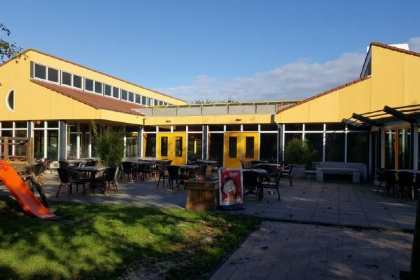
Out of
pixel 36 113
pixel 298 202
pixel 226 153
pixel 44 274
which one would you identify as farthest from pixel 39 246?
pixel 36 113

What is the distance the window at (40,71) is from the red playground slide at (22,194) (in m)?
13.4

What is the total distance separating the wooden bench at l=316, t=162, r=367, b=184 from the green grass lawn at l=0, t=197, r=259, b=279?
9.07 meters

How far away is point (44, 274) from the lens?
3.95 m

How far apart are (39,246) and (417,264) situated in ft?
15.0

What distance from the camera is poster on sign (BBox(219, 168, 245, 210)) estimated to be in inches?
330

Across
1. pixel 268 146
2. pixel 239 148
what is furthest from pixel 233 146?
pixel 268 146

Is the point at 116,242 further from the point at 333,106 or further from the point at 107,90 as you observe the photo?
the point at 107,90

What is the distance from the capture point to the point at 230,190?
27.8ft

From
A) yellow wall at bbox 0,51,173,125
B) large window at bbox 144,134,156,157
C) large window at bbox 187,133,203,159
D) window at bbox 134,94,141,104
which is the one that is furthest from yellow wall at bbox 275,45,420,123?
window at bbox 134,94,141,104

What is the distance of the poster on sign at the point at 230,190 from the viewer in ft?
27.5

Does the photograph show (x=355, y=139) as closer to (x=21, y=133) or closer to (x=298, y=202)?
(x=298, y=202)

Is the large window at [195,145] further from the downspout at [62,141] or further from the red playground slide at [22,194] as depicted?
the red playground slide at [22,194]

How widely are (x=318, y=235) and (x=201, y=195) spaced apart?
9.86 feet

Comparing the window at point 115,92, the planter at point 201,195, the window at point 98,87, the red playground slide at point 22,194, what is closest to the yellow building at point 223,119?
the window at point 98,87
